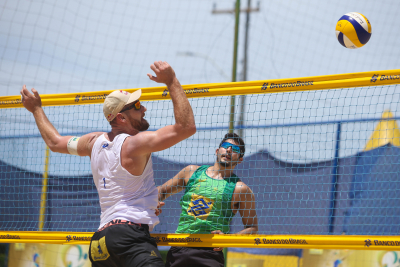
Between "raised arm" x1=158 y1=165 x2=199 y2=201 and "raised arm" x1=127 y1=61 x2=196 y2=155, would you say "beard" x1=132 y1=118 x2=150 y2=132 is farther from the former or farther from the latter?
"raised arm" x1=158 y1=165 x2=199 y2=201

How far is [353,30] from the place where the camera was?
3.82 metres

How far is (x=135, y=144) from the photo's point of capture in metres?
2.77

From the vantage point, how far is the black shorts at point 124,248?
8.83ft

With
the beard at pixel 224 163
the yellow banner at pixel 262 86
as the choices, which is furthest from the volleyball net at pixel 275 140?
the beard at pixel 224 163

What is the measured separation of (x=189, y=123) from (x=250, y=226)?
1516 millimetres

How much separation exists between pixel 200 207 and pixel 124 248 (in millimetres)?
1083

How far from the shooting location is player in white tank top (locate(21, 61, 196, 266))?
8.77 feet

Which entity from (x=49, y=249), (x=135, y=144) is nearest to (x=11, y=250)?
(x=49, y=249)

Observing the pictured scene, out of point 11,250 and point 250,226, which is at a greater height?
point 250,226

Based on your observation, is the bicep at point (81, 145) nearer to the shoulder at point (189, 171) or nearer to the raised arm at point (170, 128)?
the raised arm at point (170, 128)

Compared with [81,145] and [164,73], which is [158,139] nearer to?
[164,73]

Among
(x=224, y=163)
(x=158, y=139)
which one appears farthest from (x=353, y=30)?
(x=158, y=139)

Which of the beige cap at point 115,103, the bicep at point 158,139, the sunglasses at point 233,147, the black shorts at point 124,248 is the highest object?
the beige cap at point 115,103

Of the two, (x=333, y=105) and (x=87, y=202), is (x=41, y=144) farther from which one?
(x=333, y=105)
